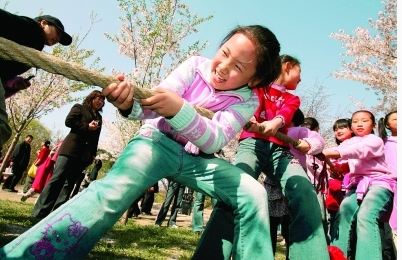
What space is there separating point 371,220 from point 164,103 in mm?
2234

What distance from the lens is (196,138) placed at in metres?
1.59

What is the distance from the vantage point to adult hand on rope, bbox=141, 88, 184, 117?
1493 millimetres

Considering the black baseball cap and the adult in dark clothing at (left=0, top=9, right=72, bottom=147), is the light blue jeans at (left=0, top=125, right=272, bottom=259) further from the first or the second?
the black baseball cap

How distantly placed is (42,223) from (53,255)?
14cm

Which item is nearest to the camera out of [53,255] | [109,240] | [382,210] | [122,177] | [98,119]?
[53,255]

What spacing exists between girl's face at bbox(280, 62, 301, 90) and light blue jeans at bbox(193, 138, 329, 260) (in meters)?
0.71

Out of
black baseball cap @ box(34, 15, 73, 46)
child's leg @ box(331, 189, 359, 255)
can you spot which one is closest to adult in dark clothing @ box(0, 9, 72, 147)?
black baseball cap @ box(34, 15, 73, 46)

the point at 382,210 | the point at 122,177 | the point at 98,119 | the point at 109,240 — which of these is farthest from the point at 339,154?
the point at 98,119

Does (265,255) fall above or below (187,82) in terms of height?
below

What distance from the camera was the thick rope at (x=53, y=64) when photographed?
122 centimetres

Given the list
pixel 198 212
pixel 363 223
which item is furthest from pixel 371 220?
pixel 198 212

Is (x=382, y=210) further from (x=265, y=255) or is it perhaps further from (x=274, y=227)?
(x=265, y=255)

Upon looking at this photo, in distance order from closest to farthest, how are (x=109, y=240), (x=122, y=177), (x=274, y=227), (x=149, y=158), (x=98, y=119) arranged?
(x=122, y=177)
(x=149, y=158)
(x=274, y=227)
(x=109, y=240)
(x=98, y=119)

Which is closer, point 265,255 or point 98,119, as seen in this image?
point 265,255
